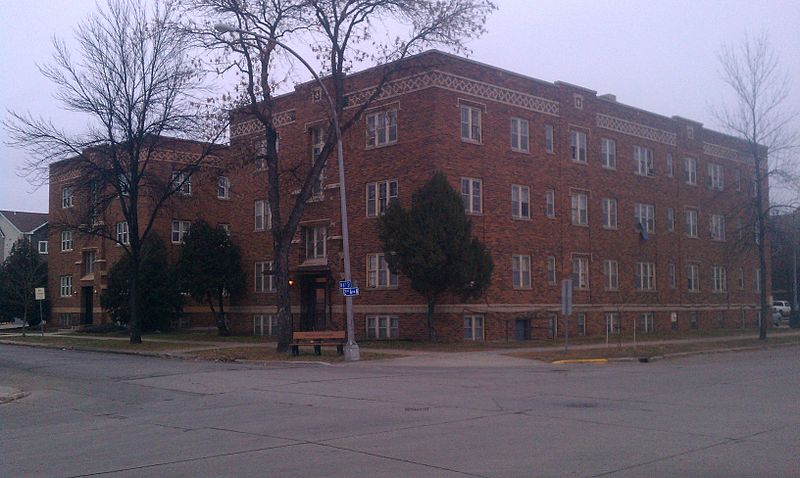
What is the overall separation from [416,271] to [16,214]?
69.3m

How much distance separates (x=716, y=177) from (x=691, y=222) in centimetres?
442

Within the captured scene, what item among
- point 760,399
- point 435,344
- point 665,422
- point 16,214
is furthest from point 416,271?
point 16,214

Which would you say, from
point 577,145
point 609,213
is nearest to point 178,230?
point 577,145

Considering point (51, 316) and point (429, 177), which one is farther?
point (51, 316)

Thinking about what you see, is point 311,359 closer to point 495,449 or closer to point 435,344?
point 435,344

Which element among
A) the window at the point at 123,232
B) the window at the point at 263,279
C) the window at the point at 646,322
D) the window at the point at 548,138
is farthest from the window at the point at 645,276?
the window at the point at 123,232

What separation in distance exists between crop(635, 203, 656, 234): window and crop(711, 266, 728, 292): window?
7870mm

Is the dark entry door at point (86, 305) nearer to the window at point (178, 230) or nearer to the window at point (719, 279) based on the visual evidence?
the window at point (178, 230)

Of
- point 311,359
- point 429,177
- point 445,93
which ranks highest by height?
point 445,93

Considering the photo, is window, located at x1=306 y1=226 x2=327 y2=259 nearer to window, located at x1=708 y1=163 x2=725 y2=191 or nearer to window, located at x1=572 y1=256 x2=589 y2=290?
window, located at x1=572 y1=256 x2=589 y2=290

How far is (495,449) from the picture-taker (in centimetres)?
1061

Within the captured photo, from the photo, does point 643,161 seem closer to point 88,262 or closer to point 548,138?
point 548,138

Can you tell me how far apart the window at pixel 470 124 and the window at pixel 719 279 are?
77.7 feet

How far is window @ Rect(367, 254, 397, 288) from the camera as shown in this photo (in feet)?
121
